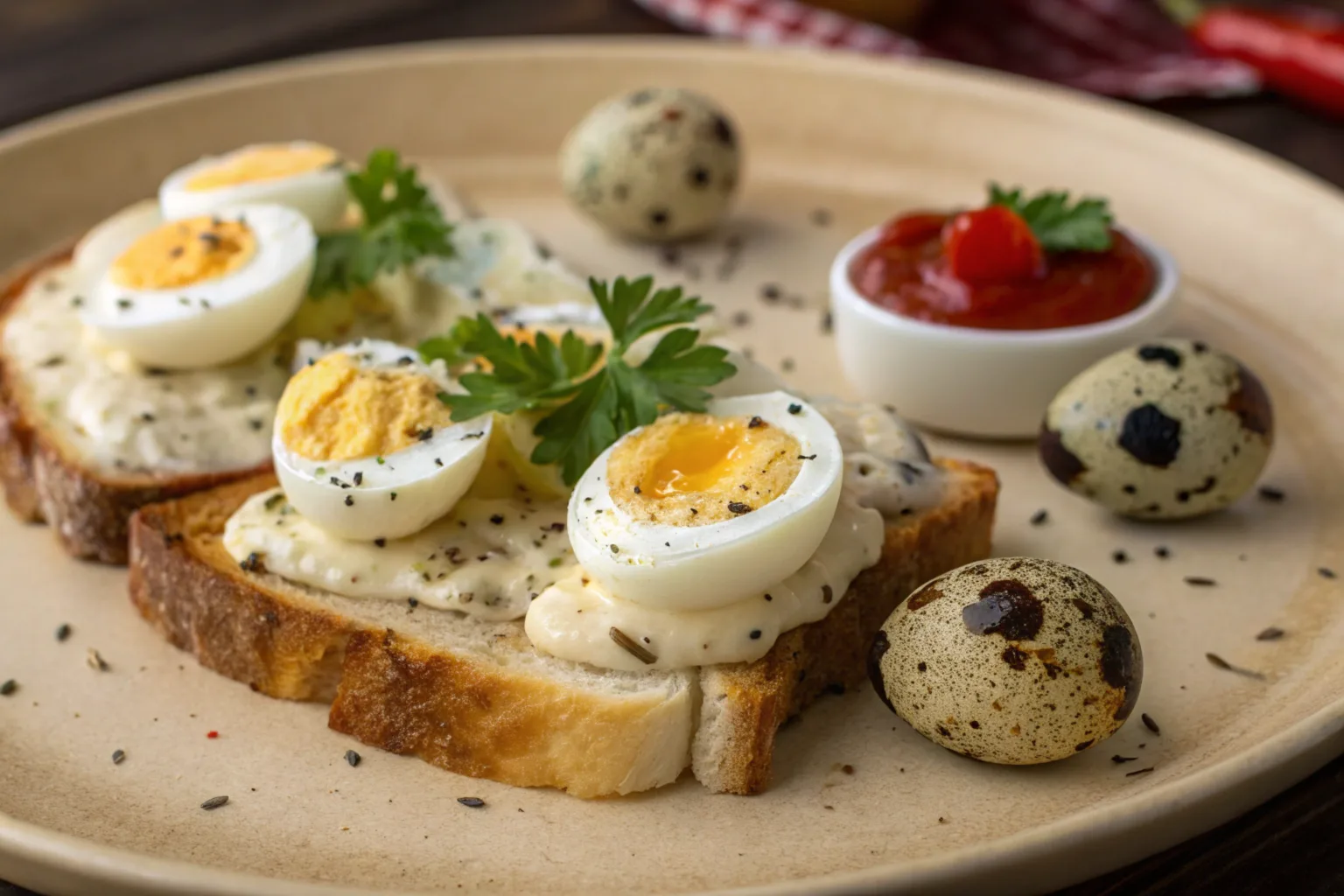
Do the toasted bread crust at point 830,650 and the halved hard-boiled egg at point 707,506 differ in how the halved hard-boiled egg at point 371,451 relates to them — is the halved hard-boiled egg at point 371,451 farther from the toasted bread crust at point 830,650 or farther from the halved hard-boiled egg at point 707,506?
the toasted bread crust at point 830,650

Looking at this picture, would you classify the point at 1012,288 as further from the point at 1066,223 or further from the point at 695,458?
the point at 695,458

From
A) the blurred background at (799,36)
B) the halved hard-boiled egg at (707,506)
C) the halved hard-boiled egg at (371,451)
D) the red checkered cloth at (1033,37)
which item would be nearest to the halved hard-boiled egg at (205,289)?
the halved hard-boiled egg at (371,451)

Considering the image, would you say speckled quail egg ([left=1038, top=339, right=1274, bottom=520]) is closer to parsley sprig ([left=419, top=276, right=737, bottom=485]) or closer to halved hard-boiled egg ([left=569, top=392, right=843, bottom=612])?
halved hard-boiled egg ([left=569, top=392, right=843, bottom=612])

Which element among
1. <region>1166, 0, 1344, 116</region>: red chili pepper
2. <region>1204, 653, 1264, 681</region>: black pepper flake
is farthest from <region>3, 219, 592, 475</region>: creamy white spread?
<region>1166, 0, 1344, 116</region>: red chili pepper

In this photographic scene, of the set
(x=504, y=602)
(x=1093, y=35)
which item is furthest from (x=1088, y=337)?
(x=1093, y=35)

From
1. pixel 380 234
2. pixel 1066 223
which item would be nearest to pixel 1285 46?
pixel 1066 223
